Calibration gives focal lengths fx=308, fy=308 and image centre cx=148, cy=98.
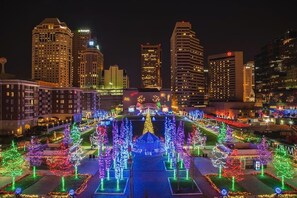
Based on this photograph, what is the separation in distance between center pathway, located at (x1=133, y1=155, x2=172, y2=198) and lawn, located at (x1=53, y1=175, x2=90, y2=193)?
5.50m

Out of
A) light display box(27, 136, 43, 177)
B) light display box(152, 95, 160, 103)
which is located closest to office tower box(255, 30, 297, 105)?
light display box(152, 95, 160, 103)

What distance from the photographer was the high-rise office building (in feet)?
614

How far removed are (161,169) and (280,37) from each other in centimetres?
15475

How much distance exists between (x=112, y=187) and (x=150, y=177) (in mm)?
5392

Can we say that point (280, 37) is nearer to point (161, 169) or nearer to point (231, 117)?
point (231, 117)

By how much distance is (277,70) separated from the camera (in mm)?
164750

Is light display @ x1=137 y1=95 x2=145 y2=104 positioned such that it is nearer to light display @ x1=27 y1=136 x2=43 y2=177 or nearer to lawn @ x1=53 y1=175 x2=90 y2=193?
light display @ x1=27 y1=136 x2=43 y2=177

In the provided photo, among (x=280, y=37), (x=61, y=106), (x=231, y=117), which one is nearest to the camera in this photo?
(x=61, y=106)

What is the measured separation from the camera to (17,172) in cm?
3184

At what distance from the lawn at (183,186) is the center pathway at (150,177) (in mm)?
637

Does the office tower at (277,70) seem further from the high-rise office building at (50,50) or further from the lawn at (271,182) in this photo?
the high-rise office building at (50,50)

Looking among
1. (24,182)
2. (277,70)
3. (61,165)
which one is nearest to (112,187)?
(61,165)

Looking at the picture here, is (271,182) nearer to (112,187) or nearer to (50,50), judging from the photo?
(112,187)

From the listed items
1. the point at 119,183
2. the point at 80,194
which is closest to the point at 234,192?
the point at 119,183
